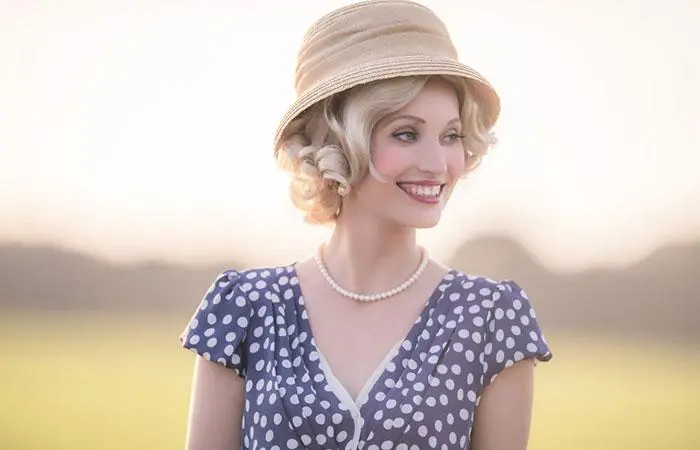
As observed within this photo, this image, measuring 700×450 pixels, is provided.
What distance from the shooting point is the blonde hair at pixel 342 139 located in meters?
1.87

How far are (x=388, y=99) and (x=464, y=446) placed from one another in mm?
716

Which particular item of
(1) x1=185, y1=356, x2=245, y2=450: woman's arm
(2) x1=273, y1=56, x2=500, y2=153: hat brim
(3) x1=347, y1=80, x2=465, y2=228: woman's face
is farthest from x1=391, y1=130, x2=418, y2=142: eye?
(1) x1=185, y1=356, x2=245, y2=450: woman's arm

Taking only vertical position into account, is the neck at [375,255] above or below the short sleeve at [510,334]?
above

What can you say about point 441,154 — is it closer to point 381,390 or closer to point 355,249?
point 355,249

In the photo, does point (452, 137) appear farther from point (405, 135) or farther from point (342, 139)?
point (342, 139)

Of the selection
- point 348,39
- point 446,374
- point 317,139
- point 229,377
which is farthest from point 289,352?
point 348,39

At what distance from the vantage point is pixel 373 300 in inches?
78.7

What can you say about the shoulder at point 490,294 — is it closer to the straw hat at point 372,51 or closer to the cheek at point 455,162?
the cheek at point 455,162

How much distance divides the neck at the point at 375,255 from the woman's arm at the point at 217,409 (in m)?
0.32

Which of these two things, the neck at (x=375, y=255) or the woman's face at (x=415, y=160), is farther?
the neck at (x=375, y=255)

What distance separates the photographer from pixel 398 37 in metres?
1.94

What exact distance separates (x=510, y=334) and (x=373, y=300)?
30 cm

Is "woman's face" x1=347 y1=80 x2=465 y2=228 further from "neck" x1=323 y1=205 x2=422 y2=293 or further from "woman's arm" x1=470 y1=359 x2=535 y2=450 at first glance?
"woman's arm" x1=470 y1=359 x2=535 y2=450

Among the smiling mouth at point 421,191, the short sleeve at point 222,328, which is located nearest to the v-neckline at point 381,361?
the short sleeve at point 222,328
